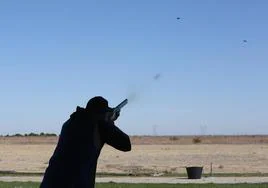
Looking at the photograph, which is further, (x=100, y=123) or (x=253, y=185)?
(x=253, y=185)

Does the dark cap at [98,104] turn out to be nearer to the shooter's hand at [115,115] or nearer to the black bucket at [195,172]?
the shooter's hand at [115,115]

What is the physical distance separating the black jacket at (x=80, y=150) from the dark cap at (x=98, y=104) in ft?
0.22


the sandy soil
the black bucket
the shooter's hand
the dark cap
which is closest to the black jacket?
the dark cap

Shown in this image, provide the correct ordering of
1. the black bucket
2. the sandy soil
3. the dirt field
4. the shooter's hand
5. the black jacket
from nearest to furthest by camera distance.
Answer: the black jacket → the shooter's hand → the black bucket → the sandy soil → the dirt field

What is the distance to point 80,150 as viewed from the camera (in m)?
5.79

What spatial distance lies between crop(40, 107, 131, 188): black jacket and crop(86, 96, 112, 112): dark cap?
0.07m

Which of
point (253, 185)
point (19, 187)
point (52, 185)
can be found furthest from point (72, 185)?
point (253, 185)

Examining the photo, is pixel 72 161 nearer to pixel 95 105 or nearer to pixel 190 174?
pixel 95 105

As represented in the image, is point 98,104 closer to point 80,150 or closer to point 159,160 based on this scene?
point 80,150

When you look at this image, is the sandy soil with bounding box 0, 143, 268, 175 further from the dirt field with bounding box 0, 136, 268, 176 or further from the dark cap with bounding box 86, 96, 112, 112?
the dark cap with bounding box 86, 96, 112, 112

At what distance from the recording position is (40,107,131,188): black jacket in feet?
18.9

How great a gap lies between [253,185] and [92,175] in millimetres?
14785

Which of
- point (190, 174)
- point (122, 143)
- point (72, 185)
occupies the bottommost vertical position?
point (72, 185)

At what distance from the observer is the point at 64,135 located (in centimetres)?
593
